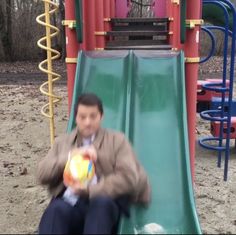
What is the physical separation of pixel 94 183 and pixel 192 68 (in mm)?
2110

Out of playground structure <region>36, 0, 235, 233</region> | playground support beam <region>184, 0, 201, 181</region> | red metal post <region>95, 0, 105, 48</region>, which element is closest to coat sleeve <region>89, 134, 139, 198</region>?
playground structure <region>36, 0, 235, 233</region>

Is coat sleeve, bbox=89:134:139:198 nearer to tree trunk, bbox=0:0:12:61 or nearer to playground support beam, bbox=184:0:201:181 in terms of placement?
playground support beam, bbox=184:0:201:181

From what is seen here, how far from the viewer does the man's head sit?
2936mm

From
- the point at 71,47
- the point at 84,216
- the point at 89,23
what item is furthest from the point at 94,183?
the point at 89,23

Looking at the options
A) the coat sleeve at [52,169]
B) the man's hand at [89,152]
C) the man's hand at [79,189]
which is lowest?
the man's hand at [79,189]

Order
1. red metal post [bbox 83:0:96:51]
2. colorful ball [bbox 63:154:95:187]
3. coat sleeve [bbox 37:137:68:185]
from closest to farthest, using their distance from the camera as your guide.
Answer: colorful ball [bbox 63:154:95:187], coat sleeve [bbox 37:137:68:185], red metal post [bbox 83:0:96:51]

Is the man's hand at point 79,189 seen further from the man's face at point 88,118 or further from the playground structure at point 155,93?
the playground structure at point 155,93

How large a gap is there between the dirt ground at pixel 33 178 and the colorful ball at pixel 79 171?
49.9 inches

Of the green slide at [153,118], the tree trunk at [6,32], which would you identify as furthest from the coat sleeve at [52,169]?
the tree trunk at [6,32]

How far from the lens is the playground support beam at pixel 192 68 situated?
4625 millimetres

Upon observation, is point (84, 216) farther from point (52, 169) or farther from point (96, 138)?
point (96, 138)

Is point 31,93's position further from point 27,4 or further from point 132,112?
point 27,4

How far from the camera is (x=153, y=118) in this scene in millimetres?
4305

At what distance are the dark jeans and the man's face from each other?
42cm
